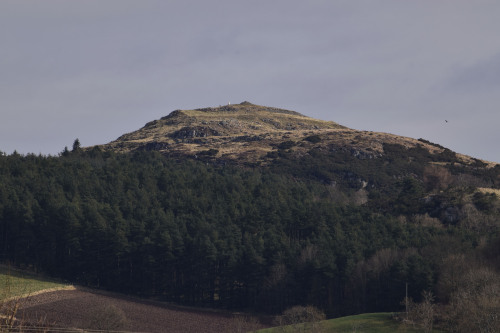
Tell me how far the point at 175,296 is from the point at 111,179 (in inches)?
2198

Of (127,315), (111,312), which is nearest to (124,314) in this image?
(127,315)

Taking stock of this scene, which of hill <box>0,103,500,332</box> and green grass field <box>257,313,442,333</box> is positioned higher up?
hill <box>0,103,500,332</box>

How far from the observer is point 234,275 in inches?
4673

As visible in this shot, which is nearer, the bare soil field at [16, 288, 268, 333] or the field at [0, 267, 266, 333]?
the bare soil field at [16, 288, 268, 333]

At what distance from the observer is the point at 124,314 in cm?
8725

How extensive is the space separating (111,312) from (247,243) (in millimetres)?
52325

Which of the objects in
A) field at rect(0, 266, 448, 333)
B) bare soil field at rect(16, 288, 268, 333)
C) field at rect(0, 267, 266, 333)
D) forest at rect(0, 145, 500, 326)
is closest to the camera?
field at rect(0, 266, 448, 333)

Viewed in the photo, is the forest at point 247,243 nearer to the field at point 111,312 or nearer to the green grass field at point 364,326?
the green grass field at point 364,326

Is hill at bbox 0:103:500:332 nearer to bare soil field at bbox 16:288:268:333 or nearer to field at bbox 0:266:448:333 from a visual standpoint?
field at bbox 0:266:448:333

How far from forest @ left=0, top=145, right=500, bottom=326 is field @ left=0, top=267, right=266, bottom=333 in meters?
7.94

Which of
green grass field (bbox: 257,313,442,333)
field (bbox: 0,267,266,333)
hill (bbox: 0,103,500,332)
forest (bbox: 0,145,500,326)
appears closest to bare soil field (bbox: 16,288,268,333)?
field (bbox: 0,267,266,333)

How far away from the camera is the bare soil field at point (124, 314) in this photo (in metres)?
79.0

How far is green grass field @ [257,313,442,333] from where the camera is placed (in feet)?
253

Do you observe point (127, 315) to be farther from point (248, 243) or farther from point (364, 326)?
point (364, 326)
